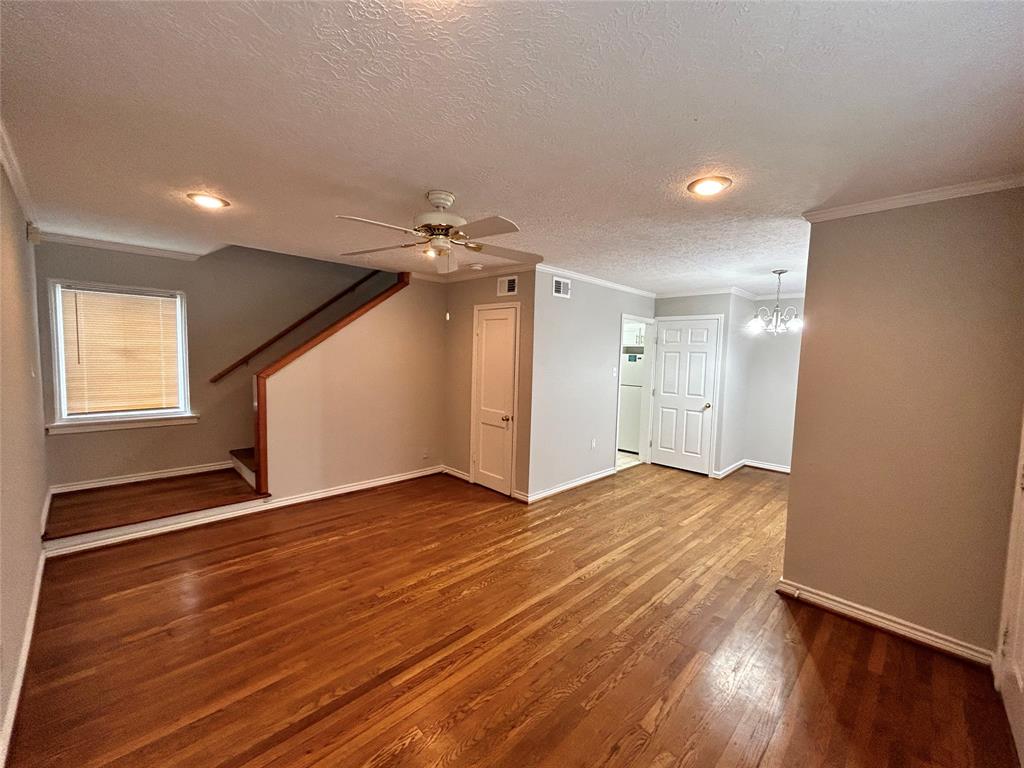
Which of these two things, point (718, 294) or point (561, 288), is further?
point (718, 294)

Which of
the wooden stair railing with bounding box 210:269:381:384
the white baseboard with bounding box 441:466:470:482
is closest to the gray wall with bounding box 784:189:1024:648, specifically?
the white baseboard with bounding box 441:466:470:482

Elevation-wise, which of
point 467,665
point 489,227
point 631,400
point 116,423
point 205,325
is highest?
point 489,227

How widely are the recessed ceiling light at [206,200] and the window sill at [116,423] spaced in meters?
2.84

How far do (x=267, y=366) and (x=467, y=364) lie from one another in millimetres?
2227

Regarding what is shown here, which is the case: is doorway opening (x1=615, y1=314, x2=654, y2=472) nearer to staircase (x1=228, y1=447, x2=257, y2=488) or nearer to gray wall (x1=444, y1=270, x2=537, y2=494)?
gray wall (x1=444, y1=270, x2=537, y2=494)

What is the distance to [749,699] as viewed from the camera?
1892 mm

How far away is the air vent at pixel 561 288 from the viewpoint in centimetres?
434

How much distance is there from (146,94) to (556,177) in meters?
1.61

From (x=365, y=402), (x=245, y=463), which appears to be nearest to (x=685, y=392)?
(x=365, y=402)

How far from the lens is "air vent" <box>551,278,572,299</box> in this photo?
14.3 feet

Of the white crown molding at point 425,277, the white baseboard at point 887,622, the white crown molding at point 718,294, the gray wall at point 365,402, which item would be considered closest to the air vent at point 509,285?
the white crown molding at point 425,277

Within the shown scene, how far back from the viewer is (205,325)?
4582 mm

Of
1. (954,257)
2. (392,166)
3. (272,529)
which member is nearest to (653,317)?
(954,257)

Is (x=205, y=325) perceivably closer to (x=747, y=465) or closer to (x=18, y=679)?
(x=18, y=679)
